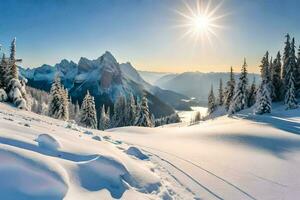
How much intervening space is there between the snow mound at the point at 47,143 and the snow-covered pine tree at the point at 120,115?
8615 cm

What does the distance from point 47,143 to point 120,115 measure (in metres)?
94.5

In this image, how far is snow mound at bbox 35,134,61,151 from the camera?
1082 cm

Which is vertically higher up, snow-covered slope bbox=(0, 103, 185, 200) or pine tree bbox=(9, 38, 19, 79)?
pine tree bbox=(9, 38, 19, 79)

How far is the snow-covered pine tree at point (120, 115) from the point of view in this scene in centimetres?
9900

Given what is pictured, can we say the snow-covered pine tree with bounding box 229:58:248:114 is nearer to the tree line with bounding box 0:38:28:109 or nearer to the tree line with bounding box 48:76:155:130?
the tree line with bounding box 48:76:155:130

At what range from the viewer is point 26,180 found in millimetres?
7887

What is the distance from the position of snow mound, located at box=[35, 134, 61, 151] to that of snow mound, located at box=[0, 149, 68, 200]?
221 centimetres

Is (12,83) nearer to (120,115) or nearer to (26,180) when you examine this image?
(26,180)

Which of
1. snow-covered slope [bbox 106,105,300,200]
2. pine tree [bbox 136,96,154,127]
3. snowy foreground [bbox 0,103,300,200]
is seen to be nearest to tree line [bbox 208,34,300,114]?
pine tree [bbox 136,96,154,127]

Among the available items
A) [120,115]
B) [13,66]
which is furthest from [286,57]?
[13,66]

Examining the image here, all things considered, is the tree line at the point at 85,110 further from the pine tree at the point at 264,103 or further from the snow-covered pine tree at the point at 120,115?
the pine tree at the point at 264,103

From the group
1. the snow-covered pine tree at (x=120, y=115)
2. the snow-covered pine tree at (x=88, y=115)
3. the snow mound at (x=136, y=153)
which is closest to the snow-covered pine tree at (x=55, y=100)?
the snow-covered pine tree at (x=88, y=115)

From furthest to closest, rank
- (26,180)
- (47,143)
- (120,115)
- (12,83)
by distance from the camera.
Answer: (120,115) → (12,83) → (47,143) → (26,180)

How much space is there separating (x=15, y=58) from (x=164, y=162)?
41717 mm
